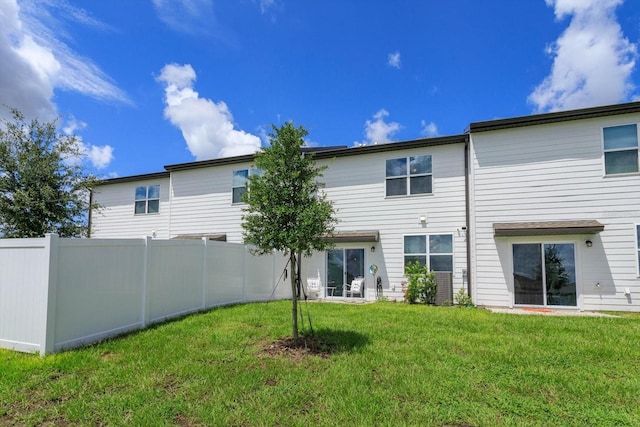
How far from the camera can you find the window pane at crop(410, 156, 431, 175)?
12125 mm

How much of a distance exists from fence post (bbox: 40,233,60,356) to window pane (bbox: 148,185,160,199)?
11989mm

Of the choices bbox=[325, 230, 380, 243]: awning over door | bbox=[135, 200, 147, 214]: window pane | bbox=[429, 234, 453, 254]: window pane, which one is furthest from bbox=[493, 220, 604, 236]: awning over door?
bbox=[135, 200, 147, 214]: window pane

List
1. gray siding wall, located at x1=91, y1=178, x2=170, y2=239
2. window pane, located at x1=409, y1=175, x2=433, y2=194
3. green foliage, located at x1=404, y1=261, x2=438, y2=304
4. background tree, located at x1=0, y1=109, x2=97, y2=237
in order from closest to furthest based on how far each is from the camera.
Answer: background tree, located at x1=0, y1=109, x2=97, y2=237 < green foliage, located at x1=404, y1=261, x2=438, y2=304 < window pane, located at x1=409, y1=175, x2=433, y2=194 < gray siding wall, located at x1=91, y1=178, x2=170, y2=239

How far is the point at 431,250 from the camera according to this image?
38.7ft

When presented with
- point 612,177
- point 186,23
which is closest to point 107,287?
point 186,23

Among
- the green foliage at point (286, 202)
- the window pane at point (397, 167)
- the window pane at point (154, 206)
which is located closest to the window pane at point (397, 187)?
the window pane at point (397, 167)

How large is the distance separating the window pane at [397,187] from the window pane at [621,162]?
5.75 meters

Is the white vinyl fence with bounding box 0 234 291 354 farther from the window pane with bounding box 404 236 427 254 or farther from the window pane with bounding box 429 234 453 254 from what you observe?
the window pane with bounding box 429 234 453 254

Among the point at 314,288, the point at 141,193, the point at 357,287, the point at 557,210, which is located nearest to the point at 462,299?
the point at 357,287

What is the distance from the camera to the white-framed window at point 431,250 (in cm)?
1162

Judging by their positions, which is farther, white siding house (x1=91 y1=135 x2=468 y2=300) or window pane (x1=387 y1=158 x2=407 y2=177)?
window pane (x1=387 y1=158 x2=407 y2=177)

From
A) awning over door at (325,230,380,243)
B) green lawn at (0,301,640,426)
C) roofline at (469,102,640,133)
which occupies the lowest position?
green lawn at (0,301,640,426)

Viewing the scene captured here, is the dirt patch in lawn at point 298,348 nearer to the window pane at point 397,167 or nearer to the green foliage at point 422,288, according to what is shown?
the green foliage at point 422,288

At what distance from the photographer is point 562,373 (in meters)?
4.61
